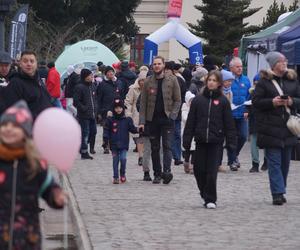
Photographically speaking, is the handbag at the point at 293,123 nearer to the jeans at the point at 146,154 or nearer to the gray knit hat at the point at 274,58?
the gray knit hat at the point at 274,58

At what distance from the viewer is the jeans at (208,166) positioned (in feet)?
42.1

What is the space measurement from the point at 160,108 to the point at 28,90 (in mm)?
4286

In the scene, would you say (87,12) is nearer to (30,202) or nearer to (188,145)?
(188,145)

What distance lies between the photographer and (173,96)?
1563 cm

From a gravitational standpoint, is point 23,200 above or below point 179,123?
below

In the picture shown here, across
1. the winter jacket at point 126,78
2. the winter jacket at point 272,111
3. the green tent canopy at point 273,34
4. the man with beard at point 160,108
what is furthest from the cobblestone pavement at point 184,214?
the winter jacket at point 126,78

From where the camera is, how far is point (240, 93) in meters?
18.2

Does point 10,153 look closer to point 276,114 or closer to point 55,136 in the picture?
point 55,136

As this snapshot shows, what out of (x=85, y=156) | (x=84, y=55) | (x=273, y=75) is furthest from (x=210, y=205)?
(x=84, y=55)

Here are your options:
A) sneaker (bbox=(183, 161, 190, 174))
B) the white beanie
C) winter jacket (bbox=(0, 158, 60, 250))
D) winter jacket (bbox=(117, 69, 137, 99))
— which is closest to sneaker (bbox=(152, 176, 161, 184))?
sneaker (bbox=(183, 161, 190, 174))

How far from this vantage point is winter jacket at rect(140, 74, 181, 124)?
51.0 ft

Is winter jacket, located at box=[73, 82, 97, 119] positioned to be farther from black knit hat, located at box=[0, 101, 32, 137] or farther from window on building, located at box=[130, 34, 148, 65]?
window on building, located at box=[130, 34, 148, 65]

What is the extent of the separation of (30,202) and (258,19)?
78259 mm

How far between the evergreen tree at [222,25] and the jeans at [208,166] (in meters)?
45.1
